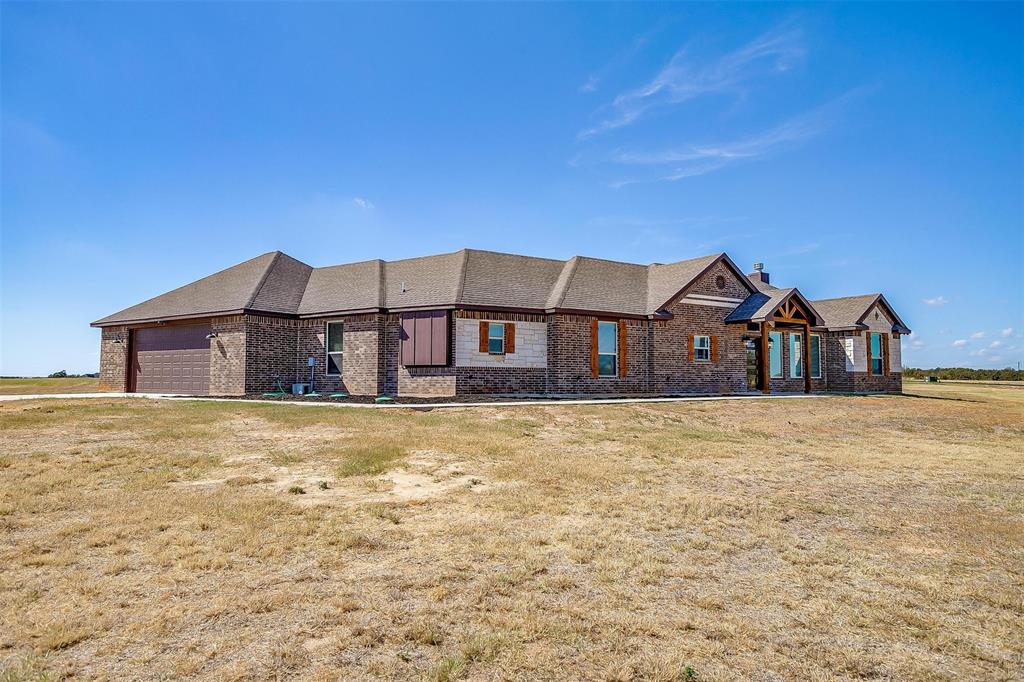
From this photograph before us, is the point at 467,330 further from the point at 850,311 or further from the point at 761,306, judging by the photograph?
the point at 850,311

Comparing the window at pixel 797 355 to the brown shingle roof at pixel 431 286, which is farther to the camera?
the window at pixel 797 355

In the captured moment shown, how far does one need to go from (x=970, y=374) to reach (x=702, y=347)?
5563cm

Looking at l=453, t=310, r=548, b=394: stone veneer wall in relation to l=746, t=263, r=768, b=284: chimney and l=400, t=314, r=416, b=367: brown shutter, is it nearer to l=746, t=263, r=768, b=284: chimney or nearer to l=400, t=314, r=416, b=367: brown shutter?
l=400, t=314, r=416, b=367: brown shutter

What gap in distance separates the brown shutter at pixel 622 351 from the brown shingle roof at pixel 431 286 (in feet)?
2.05

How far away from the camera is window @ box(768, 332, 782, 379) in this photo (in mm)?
26953

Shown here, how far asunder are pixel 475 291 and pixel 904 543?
674 inches

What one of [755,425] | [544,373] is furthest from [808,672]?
[544,373]

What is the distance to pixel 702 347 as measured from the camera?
81.6 ft

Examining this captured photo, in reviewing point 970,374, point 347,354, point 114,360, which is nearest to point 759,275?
point 347,354

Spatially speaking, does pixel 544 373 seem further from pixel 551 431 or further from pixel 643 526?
pixel 643 526

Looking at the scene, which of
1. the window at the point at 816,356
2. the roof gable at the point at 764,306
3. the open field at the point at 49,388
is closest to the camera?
the roof gable at the point at 764,306

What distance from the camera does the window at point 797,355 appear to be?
27.8 metres

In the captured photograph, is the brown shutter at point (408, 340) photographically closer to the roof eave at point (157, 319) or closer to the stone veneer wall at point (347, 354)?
the stone veneer wall at point (347, 354)

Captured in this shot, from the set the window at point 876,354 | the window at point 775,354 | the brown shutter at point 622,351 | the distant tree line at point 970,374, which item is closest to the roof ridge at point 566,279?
the brown shutter at point 622,351
